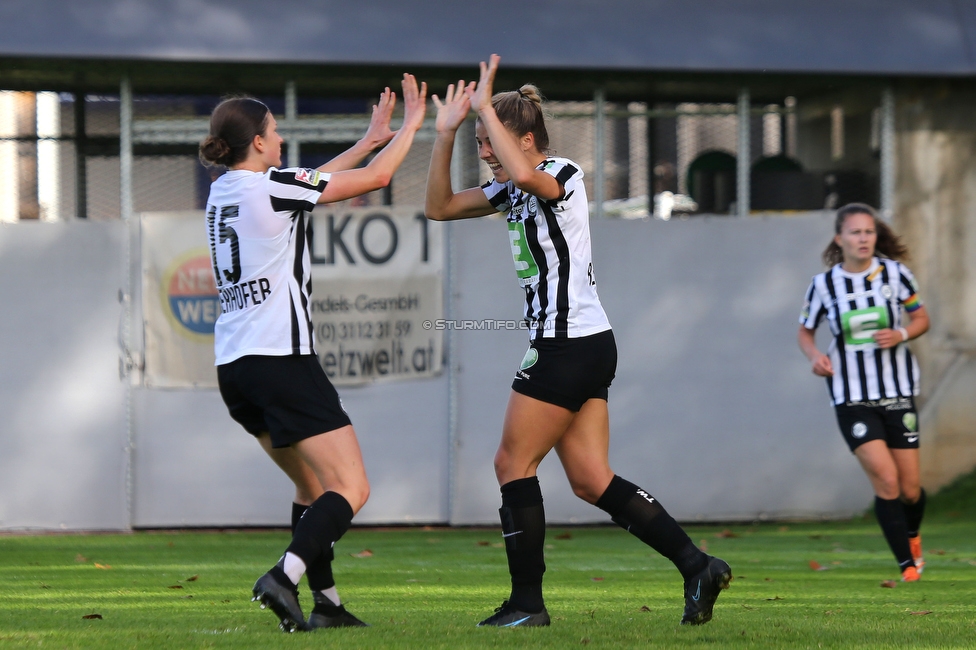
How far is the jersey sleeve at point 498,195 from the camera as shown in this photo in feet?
14.6

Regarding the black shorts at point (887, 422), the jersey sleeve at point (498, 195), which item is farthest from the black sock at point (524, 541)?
the black shorts at point (887, 422)

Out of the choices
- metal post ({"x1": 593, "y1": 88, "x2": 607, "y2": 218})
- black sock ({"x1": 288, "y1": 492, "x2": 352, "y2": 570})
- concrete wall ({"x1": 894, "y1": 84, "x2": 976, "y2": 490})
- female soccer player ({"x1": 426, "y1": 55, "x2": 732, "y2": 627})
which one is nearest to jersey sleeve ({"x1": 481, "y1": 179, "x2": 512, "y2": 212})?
female soccer player ({"x1": 426, "y1": 55, "x2": 732, "y2": 627})

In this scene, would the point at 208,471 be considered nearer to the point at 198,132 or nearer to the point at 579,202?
the point at 198,132

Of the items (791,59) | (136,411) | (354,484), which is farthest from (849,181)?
(354,484)

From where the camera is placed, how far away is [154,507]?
952 cm

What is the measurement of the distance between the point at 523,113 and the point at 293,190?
879 millimetres

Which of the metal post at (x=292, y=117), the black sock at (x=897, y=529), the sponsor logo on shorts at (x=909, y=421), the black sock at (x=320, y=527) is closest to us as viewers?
the black sock at (x=320, y=527)

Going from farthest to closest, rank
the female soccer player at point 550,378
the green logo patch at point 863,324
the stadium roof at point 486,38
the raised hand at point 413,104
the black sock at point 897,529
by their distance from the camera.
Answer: the stadium roof at point 486,38 < the green logo patch at point 863,324 < the black sock at point 897,529 < the raised hand at point 413,104 < the female soccer player at point 550,378

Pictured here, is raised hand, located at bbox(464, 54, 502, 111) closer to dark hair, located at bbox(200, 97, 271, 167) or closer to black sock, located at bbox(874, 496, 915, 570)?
dark hair, located at bbox(200, 97, 271, 167)

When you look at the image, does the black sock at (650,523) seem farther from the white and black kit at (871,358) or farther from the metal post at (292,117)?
the metal post at (292,117)

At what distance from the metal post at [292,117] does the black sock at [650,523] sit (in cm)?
628

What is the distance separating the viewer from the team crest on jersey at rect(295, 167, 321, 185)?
4086 millimetres

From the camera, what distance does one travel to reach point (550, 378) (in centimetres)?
414

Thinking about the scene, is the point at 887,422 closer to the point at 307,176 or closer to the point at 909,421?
the point at 909,421
